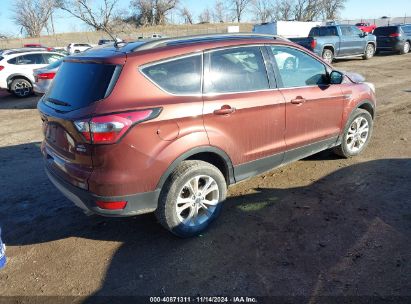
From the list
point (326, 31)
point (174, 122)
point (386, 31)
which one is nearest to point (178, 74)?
point (174, 122)

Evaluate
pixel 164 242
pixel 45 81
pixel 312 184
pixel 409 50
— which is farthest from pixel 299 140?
pixel 409 50

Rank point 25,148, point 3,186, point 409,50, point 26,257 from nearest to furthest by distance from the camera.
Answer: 1. point 26,257
2. point 3,186
3. point 25,148
4. point 409,50

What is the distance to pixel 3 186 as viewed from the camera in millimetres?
4977

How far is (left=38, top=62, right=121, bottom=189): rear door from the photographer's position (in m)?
3.02

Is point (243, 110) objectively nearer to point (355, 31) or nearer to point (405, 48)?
point (355, 31)

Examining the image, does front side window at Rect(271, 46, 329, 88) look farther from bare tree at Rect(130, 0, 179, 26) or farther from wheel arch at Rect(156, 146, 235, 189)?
bare tree at Rect(130, 0, 179, 26)

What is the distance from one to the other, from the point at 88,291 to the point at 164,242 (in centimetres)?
85

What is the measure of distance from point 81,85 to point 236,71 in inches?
59.9

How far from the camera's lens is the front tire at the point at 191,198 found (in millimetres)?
3295

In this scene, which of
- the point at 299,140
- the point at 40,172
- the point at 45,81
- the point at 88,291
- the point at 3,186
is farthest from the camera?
the point at 45,81

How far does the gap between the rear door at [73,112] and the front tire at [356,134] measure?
341 centimetres

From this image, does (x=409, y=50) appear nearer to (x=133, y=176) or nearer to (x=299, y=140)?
(x=299, y=140)

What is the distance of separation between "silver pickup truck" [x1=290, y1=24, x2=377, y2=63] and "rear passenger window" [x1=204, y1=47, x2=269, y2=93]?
13.6m

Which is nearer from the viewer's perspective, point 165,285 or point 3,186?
point 165,285
